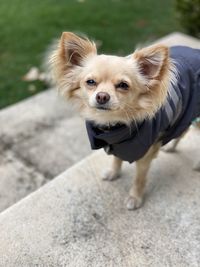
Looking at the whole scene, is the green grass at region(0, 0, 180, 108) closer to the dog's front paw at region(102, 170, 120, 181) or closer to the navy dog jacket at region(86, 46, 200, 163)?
the dog's front paw at region(102, 170, 120, 181)

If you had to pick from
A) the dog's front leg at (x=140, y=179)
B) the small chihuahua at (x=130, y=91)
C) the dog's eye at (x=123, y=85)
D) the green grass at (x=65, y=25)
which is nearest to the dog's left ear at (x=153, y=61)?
the small chihuahua at (x=130, y=91)

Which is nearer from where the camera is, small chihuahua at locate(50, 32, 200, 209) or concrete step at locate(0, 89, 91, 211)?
small chihuahua at locate(50, 32, 200, 209)

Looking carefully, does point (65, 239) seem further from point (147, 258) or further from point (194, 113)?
point (194, 113)

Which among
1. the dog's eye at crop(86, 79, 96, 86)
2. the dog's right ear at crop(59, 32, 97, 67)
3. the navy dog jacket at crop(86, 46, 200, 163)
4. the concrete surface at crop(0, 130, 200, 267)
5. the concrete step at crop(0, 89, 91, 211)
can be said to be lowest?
the concrete step at crop(0, 89, 91, 211)

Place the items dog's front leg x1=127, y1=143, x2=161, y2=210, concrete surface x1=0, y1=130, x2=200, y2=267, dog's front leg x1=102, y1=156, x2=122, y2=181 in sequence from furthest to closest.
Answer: dog's front leg x1=102, y1=156, x2=122, y2=181
dog's front leg x1=127, y1=143, x2=161, y2=210
concrete surface x1=0, y1=130, x2=200, y2=267

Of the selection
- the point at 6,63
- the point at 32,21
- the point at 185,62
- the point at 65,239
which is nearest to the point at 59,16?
the point at 32,21

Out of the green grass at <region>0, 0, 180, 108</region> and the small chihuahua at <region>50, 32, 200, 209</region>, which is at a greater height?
the small chihuahua at <region>50, 32, 200, 209</region>

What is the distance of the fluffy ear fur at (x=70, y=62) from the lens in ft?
7.33

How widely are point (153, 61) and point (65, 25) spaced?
11.6ft

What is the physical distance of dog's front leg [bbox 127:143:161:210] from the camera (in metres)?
2.50

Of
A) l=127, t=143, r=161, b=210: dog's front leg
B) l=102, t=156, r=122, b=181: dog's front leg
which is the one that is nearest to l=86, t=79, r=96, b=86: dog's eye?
l=127, t=143, r=161, b=210: dog's front leg

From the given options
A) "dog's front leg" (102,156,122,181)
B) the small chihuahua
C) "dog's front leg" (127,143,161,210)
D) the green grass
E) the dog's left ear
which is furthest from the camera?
the green grass

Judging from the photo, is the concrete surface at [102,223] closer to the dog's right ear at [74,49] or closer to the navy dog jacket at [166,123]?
the navy dog jacket at [166,123]

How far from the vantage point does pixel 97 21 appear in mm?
5535
